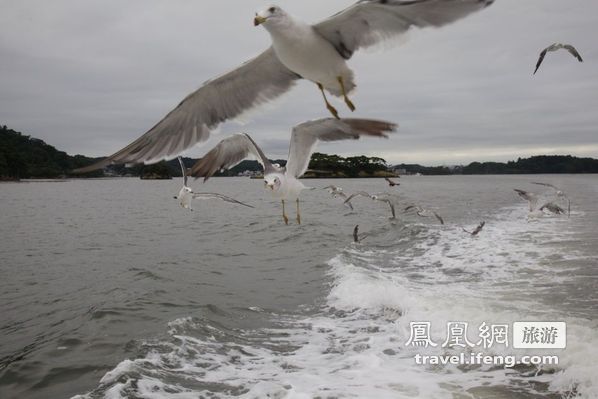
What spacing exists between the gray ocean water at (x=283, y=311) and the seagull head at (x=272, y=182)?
53cm

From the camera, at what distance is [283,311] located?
1088 centimetres

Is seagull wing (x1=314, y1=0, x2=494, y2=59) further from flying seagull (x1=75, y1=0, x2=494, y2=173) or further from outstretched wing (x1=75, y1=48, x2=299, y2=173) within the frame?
outstretched wing (x1=75, y1=48, x2=299, y2=173)

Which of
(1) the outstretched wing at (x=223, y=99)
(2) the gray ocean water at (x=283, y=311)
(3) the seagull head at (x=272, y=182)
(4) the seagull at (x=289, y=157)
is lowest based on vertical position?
(2) the gray ocean water at (x=283, y=311)

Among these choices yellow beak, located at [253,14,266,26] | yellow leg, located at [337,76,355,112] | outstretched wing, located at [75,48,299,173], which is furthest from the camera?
outstretched wing, located at [75,48,299,173]

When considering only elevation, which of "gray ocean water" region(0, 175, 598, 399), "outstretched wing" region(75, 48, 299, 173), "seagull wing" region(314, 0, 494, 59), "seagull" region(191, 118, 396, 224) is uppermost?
"seagull wing" region(314, 0, 494, 59)

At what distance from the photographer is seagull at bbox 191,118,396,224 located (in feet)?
12.0

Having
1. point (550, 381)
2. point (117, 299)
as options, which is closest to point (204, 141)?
point (550, 381)

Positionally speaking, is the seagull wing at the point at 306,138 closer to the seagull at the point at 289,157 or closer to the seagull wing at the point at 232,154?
the seagull at the point at 289,157

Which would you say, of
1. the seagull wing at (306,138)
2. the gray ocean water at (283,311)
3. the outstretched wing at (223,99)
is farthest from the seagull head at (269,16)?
the gray ocean water at (283,311)

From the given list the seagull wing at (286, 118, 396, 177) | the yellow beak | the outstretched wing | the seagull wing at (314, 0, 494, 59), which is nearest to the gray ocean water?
the outstretched wing

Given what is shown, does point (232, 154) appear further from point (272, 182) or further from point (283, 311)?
point (283, 311)

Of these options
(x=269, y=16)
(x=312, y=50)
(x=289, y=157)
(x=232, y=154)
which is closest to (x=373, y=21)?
(x=312, y=50)

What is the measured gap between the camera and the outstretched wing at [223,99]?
3312 mm

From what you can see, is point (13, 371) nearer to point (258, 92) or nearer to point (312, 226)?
point (258, 92)
